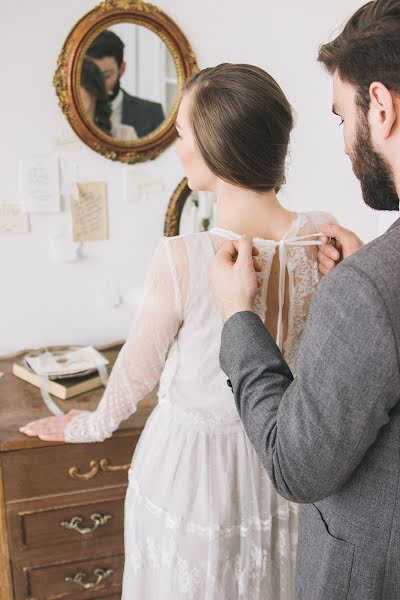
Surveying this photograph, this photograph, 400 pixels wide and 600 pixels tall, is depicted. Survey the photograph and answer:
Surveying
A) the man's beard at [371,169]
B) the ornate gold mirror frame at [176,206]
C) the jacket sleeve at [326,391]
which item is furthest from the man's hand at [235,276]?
the ornate gold mirror frame at [176,206]

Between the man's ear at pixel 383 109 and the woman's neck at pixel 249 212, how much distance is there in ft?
1.30

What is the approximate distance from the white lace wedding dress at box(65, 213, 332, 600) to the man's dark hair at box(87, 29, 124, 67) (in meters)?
0.97

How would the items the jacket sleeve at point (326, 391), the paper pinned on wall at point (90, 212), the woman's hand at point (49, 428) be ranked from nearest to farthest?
the jacket sleeve at point (326, 391) < the woman's hand at point (49, 428) < the paper pinned on wall at point (90, 212)

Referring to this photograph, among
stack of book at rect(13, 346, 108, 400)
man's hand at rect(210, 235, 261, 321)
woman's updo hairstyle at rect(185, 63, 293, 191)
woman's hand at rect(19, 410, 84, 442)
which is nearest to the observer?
man's hand at rect(210, 235, 261, 321)

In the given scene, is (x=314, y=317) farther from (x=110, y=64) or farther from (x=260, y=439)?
(x=110, y=64)

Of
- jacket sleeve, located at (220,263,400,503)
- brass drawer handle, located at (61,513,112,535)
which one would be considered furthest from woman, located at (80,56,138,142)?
jacket sleeve, located at (220,263,400,503)

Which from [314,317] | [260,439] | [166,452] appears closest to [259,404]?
[260,439]

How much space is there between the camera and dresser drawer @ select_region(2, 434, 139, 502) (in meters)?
1.48

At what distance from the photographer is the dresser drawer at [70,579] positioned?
5.16 feet

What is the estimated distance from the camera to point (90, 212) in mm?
1924

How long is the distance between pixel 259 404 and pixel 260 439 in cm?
5

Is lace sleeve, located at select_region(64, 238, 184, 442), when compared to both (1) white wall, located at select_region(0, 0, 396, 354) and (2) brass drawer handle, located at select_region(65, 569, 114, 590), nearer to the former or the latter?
(2) brass drawer handle, located at select_region(65, 569, 114, 590)

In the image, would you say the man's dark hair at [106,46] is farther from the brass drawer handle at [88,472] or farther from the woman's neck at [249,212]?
the brass drawer handle at [88,472]

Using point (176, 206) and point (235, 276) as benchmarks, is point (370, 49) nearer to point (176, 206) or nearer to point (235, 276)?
point (235, 276)
